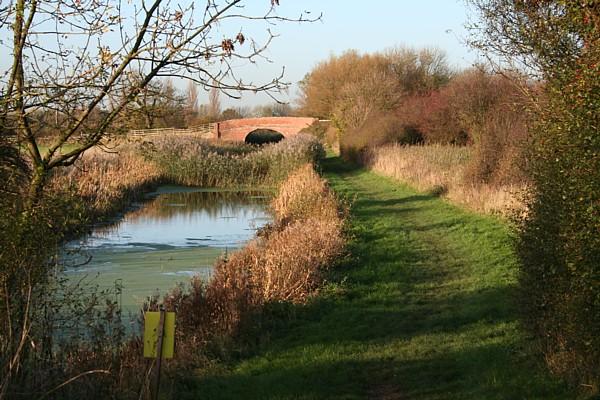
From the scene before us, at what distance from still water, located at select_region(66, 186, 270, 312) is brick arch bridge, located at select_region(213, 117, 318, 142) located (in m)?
37.4

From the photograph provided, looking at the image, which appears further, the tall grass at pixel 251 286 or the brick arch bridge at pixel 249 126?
the brick arch bridge at pixel 249 126

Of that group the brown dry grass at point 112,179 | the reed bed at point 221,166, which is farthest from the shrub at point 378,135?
the brown dry grass at point 112,179

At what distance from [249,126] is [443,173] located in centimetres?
4829

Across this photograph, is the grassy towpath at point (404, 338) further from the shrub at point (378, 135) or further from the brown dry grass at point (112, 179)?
the shrub at point (378, 135)

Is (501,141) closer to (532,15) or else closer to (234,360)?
(532,15)

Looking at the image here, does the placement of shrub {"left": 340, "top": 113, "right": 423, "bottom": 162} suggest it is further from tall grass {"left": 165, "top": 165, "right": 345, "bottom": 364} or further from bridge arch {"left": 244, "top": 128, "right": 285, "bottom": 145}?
bridge arch {"left": 244, "top": 128, "right": 285, "bottom": 145}

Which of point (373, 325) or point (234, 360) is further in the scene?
point (373, 325)

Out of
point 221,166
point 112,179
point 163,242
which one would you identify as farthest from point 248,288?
point 221,166

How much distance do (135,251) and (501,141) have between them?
11.1m

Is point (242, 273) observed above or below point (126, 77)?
below

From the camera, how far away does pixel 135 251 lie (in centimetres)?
1925

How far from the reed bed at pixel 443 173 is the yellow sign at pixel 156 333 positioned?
429 inches

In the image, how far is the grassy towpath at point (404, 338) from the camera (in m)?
7.43

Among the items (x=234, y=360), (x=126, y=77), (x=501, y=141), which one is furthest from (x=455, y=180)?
(x=126, y=77)
